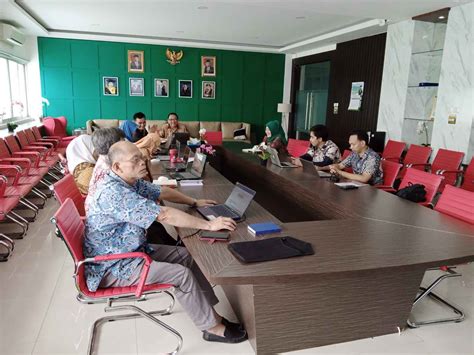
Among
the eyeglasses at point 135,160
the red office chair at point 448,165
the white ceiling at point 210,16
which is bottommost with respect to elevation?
the red office chair at point 448,165

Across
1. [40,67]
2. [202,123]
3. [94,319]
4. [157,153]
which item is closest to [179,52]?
[202,123]

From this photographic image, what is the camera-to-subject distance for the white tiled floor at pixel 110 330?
7.17 ft

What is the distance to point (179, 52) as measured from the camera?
9555 mm

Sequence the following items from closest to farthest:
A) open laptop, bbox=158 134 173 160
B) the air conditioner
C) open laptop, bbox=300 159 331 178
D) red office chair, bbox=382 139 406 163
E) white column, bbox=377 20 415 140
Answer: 1. open laptop, bbox=300 159 331 178
2. open laptop, bbox=158 134 173 160
3. red office chair, bbox=382 139 406 163
4. white column, bbox=377 20 415 140
5. the air conditioner

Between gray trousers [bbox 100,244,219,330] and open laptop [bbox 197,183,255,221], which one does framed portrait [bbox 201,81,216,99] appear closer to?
open laptop [bbox 197,183,255,221]

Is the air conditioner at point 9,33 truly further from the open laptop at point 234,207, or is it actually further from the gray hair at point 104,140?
the open laptop at point 234,207

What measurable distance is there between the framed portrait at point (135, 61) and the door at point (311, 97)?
4191mm

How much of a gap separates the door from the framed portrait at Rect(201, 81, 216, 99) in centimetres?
231

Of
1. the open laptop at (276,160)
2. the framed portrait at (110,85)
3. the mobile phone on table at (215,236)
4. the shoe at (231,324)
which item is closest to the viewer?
the mobile phone on table at (215,236)

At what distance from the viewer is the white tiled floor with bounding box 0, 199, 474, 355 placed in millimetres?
2186

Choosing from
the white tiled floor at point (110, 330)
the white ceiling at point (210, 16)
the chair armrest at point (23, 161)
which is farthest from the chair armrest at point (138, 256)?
the white ceiling at point (210, 16)

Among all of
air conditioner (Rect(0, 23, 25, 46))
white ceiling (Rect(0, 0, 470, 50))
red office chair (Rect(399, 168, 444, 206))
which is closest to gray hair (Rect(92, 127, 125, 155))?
red office chair (Rect(399, 168, 444, 206))

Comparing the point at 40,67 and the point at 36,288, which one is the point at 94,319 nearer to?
the point at 36,288

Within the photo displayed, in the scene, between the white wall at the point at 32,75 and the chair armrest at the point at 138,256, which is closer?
the chair armrest at the point at 138,256
